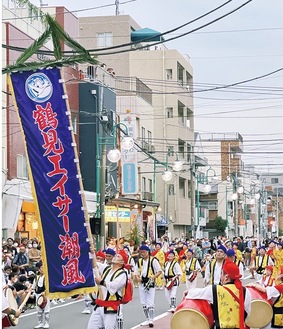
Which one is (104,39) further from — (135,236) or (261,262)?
(261,262)

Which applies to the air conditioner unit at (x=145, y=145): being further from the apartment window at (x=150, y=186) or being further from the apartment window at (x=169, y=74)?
the apartment window at (x=169, y=74)

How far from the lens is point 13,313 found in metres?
10.5

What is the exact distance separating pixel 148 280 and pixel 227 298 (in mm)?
9092

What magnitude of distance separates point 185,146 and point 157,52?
8011 millimetres

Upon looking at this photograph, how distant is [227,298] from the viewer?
34.4 feet

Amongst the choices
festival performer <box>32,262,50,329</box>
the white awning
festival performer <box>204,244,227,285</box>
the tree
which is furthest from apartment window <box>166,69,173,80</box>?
festival performer <box>204,244,227,285</box>

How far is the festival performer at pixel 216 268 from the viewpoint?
16672 millimetres

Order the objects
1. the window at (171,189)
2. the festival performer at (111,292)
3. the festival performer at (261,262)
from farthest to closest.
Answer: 1. the window at (171,189)
2. the festival performer at (261,262)
3. the festival performer at (111,292)

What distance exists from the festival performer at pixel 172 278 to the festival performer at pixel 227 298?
10.7m

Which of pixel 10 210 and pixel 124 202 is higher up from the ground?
pixel 124 202

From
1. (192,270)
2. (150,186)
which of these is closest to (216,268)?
(192,270)

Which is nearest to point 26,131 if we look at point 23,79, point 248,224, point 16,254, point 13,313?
point 23,79

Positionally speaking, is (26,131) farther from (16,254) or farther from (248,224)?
(248,224)

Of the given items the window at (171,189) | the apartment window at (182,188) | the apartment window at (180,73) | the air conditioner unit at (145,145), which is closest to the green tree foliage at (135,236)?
the air conditioner unit at (145,145)
